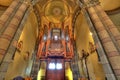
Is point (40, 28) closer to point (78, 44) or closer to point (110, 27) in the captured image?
point (78, 44)

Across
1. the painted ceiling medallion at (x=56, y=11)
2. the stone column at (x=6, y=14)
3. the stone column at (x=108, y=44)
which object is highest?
the painted ceiling medallion at (x=56, y=11)

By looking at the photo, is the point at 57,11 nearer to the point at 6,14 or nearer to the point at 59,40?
the point at 59,40

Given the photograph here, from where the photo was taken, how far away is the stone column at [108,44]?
3227 mm

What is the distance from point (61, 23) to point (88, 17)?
853 centimetres

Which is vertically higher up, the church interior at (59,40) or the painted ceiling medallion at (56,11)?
the painted ceiling medallion at (56,11)

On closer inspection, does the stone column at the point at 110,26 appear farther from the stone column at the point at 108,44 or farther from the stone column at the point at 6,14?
the stone column at the point at 6,14

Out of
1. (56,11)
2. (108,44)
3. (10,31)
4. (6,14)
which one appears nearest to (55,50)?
(56,11)

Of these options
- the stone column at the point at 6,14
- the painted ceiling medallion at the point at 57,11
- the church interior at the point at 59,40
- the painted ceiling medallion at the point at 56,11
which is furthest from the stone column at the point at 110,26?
the painted ceiling medallion at the point at 57,11

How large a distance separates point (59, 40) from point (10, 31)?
10442 millimetres

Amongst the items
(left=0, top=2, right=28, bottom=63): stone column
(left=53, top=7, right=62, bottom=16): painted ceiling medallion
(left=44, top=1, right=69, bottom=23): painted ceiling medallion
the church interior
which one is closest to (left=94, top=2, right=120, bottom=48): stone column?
the church interior

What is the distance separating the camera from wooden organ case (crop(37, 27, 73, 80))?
11.7 meters

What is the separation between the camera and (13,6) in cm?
473

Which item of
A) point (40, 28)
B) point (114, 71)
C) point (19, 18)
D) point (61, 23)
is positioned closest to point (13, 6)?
point (19, 18)

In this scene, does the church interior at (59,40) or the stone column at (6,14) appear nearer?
the church interior at (59,40)
